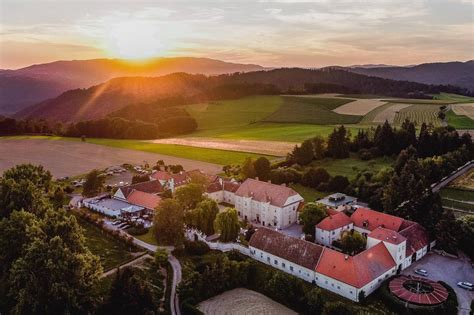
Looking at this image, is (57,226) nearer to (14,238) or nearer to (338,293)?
(14,238)

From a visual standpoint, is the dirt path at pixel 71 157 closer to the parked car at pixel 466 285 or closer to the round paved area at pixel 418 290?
the round paved area at pixel 418 290

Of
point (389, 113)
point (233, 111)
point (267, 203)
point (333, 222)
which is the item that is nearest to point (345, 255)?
point (333, 222)

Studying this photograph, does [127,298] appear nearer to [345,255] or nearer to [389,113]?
[345,255]

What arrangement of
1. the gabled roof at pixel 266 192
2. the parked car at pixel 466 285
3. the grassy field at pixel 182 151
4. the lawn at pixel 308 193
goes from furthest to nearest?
the grassy field at pixel 182 151, the lawn at pixel 308 193, the gabled roof at pixel 266 192, the parked car at pixel 466 285

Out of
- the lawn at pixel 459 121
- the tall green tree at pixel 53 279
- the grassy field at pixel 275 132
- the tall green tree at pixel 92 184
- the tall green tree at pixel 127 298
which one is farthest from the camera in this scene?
the grassy field at pixel 275 132

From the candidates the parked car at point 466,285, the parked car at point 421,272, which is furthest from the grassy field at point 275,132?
the parked car at point 466,285

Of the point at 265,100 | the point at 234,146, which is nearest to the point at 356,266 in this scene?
the point at 234,146

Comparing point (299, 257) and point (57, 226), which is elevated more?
point (57, 226)
